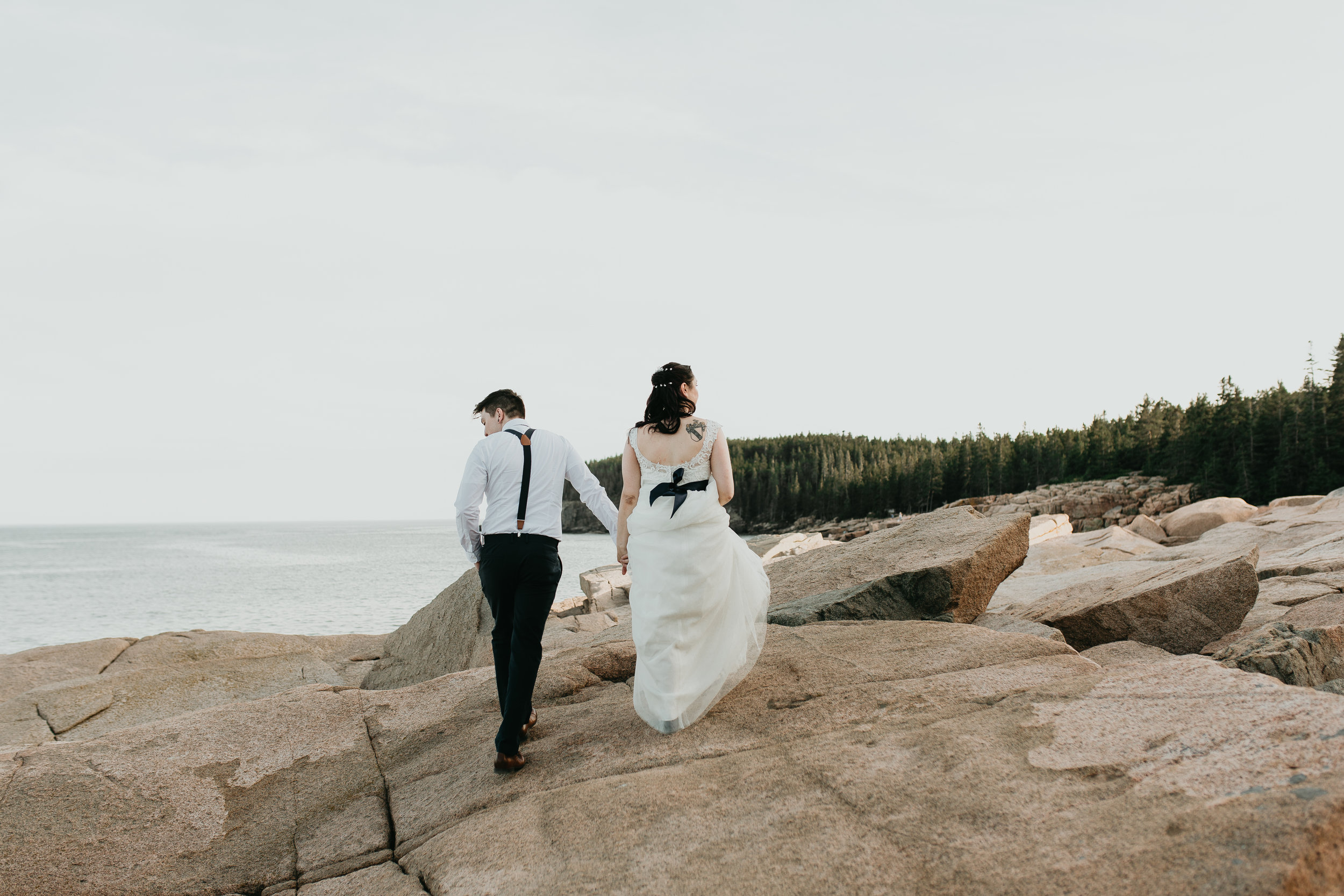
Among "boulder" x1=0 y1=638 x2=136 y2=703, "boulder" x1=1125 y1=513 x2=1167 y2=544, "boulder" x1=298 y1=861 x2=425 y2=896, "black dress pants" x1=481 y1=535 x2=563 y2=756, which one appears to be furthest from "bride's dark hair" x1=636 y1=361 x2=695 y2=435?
"boulder" x1=1125 y1=513 x2=1167 y2=544

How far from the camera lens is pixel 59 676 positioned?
11945mm

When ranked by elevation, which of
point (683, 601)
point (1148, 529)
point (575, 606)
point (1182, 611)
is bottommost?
point (575, 606)

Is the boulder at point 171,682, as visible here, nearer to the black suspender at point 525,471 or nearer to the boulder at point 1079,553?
the black suspender at point 525,471

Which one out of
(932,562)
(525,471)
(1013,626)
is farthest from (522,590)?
(1013,626)

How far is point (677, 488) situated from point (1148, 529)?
29.7 metres

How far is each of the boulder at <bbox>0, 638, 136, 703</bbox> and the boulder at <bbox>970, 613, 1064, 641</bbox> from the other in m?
13.3

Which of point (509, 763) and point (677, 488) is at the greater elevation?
point (677, 488)

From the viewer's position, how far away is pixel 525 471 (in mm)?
5027

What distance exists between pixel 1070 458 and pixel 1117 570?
8526 centimetres

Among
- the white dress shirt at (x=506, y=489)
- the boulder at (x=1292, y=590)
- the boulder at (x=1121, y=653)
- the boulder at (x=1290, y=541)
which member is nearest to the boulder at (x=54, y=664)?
the white dress shirt at (x=506, y=489)

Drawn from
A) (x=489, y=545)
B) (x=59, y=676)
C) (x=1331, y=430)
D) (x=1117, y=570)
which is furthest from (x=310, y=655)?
(x=1331, y=430)

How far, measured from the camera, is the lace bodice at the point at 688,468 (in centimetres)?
516

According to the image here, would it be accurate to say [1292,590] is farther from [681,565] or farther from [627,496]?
[627,496]

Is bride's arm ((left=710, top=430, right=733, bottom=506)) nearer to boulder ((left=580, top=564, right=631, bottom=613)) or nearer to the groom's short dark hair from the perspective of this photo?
the groom's short dark hair
